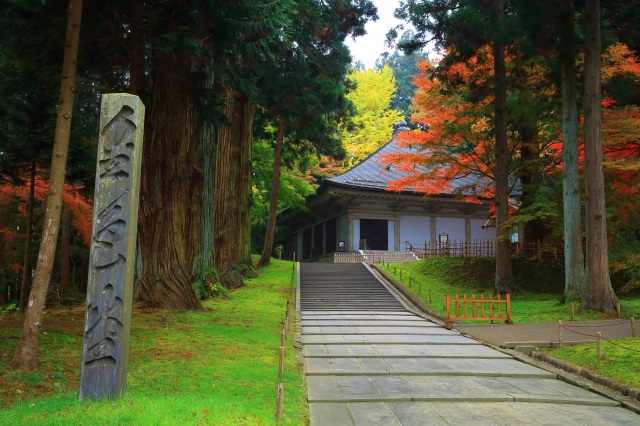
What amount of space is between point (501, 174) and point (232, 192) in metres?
9.70

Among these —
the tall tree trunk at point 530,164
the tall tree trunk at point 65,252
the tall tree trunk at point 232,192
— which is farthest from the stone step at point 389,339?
the tall tree trunk at point 65,252

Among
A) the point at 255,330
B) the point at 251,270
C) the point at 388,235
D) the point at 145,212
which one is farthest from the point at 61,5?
the point at 388,235

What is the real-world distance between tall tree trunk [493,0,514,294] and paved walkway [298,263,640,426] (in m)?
6.00

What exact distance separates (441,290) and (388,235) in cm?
1088

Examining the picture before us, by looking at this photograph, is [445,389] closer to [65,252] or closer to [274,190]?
[65,252]

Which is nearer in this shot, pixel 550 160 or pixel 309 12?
pixel 309 12

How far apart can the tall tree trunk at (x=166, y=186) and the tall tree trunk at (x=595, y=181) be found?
1023cm

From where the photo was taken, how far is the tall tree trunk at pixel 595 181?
13.8 metres

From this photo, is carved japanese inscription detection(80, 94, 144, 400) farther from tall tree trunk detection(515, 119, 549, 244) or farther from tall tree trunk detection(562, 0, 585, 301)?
tall tree trunk detection(515, 119, 549, 244)

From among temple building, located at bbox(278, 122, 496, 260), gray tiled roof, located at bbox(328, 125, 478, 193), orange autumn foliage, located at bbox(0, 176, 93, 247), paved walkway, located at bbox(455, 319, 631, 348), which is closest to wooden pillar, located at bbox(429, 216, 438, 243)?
temple building, located at bbox(278, 122, 496, 260)

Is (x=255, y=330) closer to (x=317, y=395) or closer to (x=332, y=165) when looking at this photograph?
(x=317, y=395)

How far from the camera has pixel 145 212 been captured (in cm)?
1122

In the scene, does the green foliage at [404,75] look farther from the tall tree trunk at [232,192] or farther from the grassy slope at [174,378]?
the grassy slope at [174,378]

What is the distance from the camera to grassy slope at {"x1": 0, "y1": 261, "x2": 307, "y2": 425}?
15.8 feet
